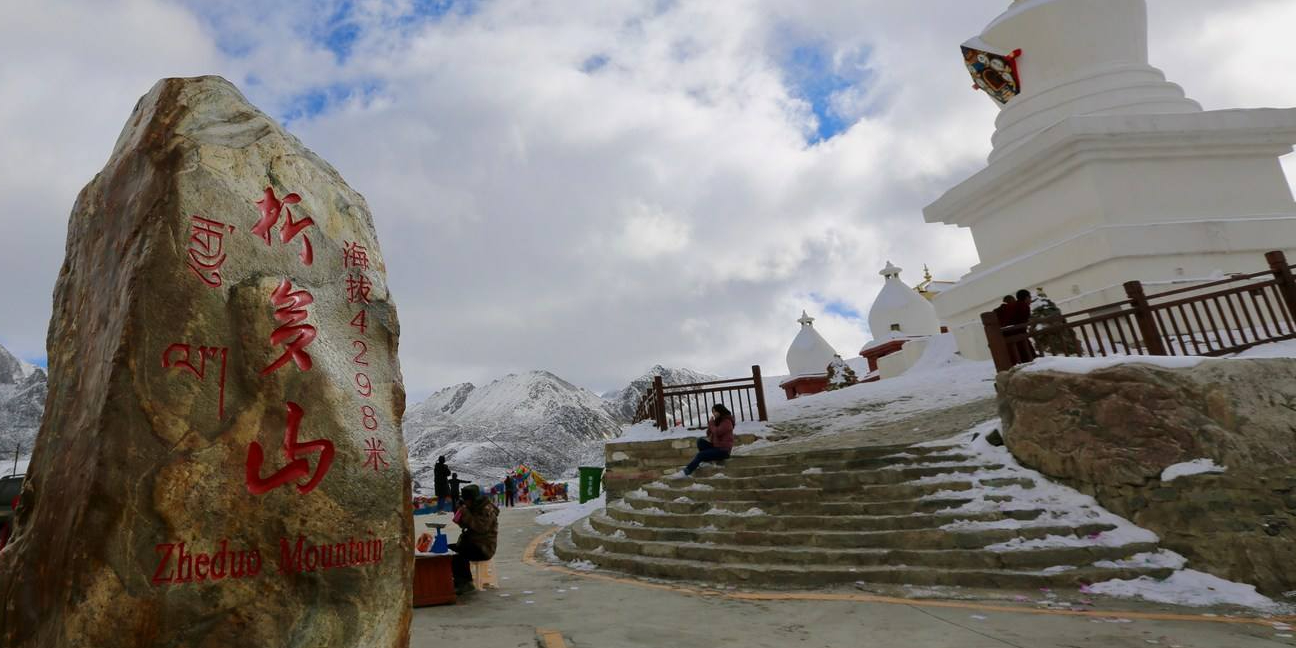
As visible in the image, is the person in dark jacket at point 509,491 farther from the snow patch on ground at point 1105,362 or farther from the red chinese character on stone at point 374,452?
the red chinese character on stone at point 374,452

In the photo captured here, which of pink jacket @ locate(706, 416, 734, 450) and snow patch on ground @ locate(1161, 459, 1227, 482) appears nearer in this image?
snow patch on ground @ locate(1161, 459, 1227, 482)

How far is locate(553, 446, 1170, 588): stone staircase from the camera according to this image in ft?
16.9

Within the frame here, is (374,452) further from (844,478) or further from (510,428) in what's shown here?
(510,428)

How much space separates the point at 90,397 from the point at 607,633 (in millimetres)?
3023

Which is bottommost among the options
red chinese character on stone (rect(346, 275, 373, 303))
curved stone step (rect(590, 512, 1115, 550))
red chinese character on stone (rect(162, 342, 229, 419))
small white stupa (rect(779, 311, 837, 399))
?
curved stone step (rect(590, 512, 1115, 550))

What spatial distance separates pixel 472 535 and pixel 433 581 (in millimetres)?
655

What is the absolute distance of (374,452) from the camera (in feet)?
8.82

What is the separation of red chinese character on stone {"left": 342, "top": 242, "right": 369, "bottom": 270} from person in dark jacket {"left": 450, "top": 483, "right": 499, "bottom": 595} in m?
3.30

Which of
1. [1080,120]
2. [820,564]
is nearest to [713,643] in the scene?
[820,564]

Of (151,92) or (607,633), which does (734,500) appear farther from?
(151,92)

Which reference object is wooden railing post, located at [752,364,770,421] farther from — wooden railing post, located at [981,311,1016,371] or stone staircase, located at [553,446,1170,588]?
wooden railing post, located at [981,311,1016,371]

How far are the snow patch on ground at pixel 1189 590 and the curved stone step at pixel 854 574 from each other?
75 millimetres

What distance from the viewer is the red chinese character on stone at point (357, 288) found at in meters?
2.95

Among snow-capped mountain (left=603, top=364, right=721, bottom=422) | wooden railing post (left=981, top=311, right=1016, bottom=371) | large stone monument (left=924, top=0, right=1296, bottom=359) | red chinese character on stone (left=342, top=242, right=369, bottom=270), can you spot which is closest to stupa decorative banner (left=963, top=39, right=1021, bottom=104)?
large stone monument (left=924, top=0, right=1296, bottom=359)
